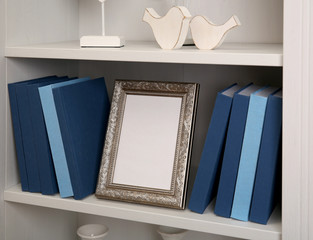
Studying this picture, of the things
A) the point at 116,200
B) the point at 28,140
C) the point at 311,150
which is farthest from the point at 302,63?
the point at 28,140

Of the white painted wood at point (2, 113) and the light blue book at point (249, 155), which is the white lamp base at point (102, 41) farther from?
the light blue book at point (249, 155)

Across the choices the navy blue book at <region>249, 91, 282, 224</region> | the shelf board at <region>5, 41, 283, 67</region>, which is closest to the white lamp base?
the shelf board at <region>5, 41, 283, 67</region>

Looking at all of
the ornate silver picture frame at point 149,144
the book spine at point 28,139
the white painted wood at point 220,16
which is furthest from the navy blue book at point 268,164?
the book spine at point 28,139

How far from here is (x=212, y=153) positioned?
941mm

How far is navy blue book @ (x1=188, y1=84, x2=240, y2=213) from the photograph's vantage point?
930 mm

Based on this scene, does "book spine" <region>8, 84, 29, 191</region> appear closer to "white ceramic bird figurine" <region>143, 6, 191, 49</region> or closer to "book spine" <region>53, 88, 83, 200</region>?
→ "book spine" <region>53, 88, 83, 200</region>

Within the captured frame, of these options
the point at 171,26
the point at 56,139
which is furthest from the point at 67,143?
the point at 171,26

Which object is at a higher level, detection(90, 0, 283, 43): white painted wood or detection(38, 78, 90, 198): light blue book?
detection(90, 0, 283, 43): white painted wood

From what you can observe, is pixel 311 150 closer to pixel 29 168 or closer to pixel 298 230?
pixel 298 230

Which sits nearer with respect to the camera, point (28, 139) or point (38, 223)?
point (28, 139)

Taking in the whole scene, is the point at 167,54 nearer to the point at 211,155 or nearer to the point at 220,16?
the point at 211,155

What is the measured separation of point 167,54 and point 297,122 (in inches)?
11.7

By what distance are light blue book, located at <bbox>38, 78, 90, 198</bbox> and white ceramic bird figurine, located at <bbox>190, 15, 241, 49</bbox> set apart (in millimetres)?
334

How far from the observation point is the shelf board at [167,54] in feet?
2.82
